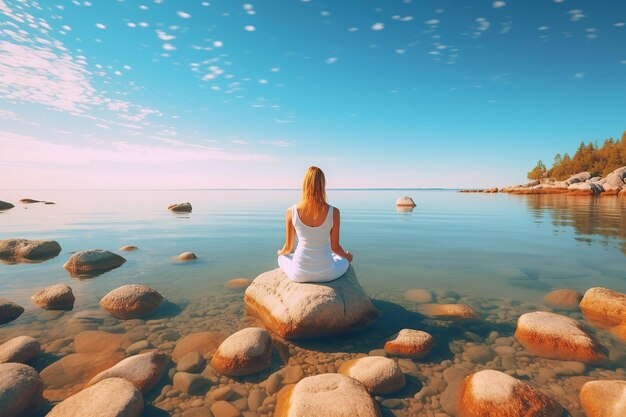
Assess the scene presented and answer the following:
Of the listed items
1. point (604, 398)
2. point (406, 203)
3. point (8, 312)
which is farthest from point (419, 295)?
point (406, 203)

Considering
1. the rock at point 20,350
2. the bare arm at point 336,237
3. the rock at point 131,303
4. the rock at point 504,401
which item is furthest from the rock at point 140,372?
the rock at point 504,401

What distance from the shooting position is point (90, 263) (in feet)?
35.1

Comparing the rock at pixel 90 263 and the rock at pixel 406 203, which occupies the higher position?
the rock at pixel 406 203

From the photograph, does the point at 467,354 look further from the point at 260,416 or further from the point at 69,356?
the point at 69,356

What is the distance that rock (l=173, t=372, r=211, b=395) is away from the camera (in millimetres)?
4359

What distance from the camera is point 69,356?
17.0ft

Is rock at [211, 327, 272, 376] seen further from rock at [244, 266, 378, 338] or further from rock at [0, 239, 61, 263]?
rock at [0, 239, 61, 263]

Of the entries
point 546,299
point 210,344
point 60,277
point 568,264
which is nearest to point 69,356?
point 210,344

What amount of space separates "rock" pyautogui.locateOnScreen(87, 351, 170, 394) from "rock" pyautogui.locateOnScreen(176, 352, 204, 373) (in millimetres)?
253

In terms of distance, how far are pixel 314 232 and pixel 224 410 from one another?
3288 millimetres

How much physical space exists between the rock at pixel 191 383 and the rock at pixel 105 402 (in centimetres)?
64

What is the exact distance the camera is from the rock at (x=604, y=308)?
253 inches

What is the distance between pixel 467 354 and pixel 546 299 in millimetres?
4229

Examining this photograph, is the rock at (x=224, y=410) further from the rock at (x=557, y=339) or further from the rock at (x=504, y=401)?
the rock at (x=557, y=339)
